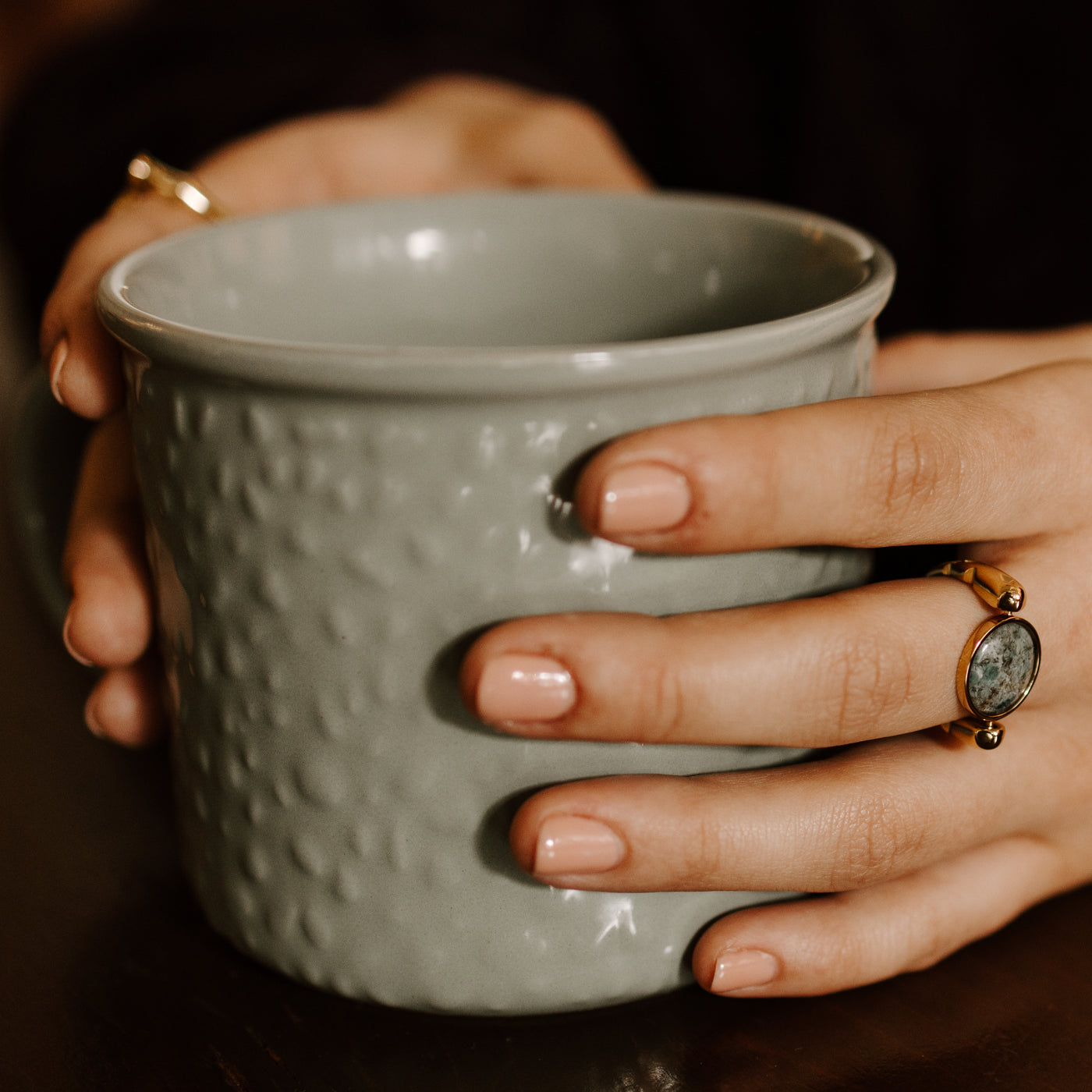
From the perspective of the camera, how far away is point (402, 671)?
0.32 m

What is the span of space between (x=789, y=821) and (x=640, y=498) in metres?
0.16

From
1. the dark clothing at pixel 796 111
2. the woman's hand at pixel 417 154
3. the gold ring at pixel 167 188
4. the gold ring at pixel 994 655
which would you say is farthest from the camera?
the dark clothing at pixel 796 111

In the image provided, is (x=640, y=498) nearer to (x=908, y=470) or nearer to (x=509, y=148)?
(x=908, y=470)

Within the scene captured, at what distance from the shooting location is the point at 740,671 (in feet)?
1.12

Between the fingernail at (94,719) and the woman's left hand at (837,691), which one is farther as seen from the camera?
the fingernail at (94,719)

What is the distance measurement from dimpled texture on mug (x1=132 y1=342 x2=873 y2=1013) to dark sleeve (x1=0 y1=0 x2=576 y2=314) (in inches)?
28.6

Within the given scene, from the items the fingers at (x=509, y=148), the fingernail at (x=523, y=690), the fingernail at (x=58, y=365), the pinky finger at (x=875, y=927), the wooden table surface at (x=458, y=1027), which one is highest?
the fingers at (x=509, y=148)

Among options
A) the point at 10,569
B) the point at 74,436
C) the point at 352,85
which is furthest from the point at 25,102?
the point at 74,436

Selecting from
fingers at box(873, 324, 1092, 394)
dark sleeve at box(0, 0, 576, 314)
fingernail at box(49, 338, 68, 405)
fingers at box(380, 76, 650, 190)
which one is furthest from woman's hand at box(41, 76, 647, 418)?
fingers at box(873, 324, 1092, 394)

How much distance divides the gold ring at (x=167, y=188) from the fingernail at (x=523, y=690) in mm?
488

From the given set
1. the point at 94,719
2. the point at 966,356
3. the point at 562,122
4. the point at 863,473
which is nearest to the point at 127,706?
A: the point at 94,719

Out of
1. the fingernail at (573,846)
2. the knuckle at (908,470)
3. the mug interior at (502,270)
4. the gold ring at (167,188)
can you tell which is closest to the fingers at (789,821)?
the fingernail at (573,846)

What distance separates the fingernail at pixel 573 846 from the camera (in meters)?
0.32

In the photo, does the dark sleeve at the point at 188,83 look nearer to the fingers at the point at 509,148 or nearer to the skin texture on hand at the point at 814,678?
the fingers at the point at 509,148
